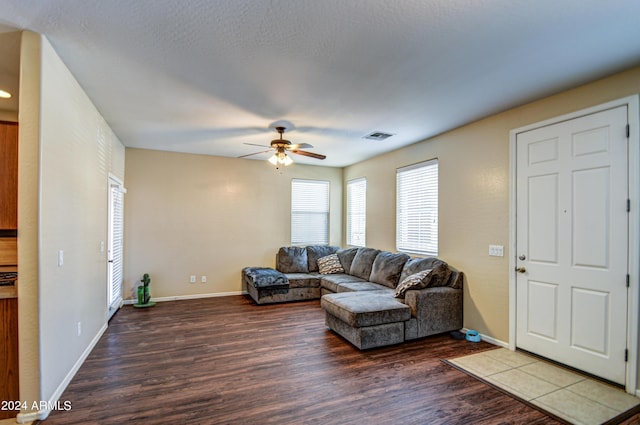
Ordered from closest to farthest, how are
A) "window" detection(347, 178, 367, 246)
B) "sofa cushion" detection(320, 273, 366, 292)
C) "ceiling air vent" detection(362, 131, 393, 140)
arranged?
"ceiling air vent" detection(362, 131, 393, 140), "sofa cushion" detection(320, 273, 366, 292), "window" detection(347, 178, 367, 246)

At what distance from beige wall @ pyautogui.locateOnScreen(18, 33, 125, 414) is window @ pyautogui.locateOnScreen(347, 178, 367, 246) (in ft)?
15.2

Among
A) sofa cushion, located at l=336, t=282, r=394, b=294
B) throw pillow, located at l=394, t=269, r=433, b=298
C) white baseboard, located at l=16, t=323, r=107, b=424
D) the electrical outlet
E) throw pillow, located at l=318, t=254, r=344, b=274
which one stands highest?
the electrical outlet

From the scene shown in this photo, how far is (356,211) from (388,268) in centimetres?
212

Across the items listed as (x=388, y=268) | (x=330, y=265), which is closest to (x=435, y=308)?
(x=388, y=268)

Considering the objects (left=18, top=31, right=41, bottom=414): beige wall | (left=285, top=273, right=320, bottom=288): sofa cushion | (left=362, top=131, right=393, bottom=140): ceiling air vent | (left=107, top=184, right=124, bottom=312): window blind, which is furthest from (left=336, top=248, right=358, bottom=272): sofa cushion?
(left=18, top=31, right=41, bottom=414): beige wall

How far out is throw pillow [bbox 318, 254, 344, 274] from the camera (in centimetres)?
610

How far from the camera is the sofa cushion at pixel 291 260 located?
6.25m

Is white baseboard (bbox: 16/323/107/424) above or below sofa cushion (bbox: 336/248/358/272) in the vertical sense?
below

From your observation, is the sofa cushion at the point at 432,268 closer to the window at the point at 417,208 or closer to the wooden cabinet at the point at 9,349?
the window at the point at 417,208

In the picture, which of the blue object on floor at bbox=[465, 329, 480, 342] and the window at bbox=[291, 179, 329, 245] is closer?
the blue object on floor at bbox=[465, 329, 480, 342]

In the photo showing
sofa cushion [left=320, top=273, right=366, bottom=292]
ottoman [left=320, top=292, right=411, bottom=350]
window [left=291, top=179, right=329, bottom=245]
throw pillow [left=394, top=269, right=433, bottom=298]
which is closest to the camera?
ottoman [left=320, top=292, right=411, bottom=350]

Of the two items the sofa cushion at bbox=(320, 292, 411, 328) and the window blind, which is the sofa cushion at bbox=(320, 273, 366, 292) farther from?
the window blind

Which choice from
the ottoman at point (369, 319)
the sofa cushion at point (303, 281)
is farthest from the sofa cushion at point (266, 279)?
the ottoman at point (369, 319)

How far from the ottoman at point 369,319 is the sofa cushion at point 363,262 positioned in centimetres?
159
